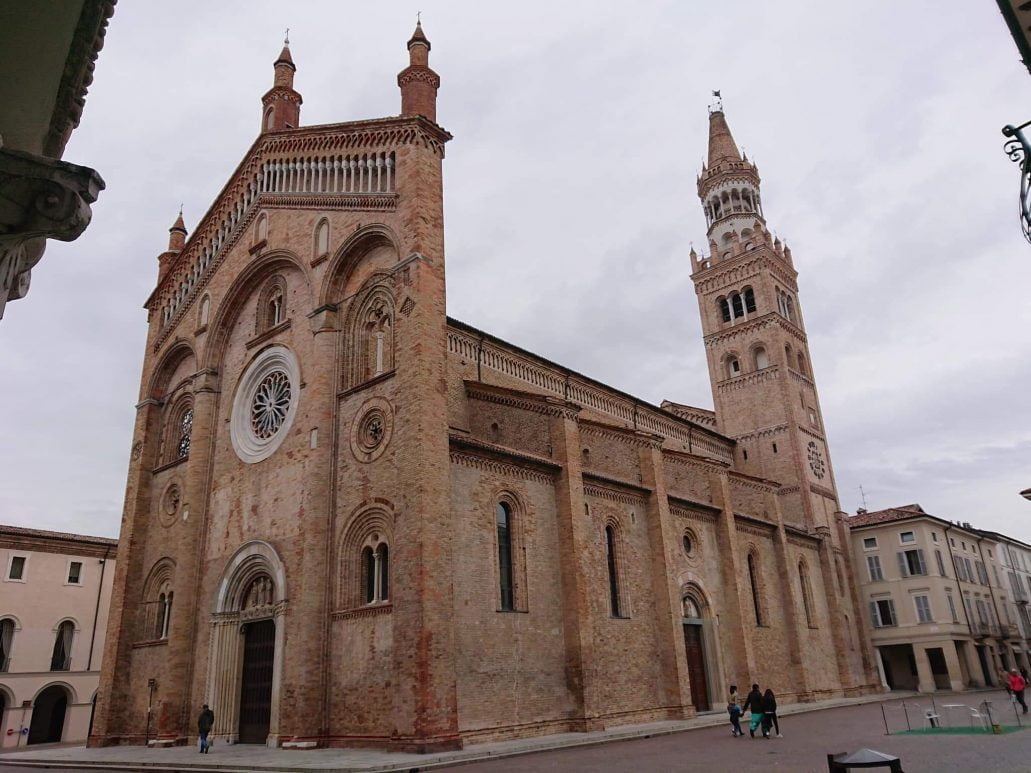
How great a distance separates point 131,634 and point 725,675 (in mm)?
17104

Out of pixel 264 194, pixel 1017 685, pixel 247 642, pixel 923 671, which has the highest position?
pixel 264 194

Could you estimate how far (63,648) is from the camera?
29.9m

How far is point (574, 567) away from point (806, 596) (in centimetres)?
1473

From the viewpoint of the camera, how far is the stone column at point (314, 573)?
15.9 m

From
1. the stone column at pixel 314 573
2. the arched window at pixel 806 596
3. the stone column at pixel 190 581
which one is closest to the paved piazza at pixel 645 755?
the stone column at pixel 314 573

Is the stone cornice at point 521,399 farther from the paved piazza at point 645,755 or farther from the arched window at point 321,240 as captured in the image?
the paved piazza at point 645,755

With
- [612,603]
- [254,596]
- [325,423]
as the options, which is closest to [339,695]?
[254,596]

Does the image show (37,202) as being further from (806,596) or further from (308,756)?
(806,596)

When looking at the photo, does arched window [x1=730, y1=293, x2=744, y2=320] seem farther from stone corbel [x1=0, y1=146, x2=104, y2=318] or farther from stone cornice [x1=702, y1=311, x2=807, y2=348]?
stone corbel [x1=0, y1=146, x2=104, y2=318]

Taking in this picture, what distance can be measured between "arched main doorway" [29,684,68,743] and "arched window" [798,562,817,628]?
28.5 meters

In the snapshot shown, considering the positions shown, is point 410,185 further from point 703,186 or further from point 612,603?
point 703,186

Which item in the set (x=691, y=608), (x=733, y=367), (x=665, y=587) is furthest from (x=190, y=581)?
(x=733, y=367)

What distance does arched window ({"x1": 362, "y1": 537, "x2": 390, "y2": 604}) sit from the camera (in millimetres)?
15992

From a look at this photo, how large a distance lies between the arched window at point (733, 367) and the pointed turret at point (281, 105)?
22548 millimetres
